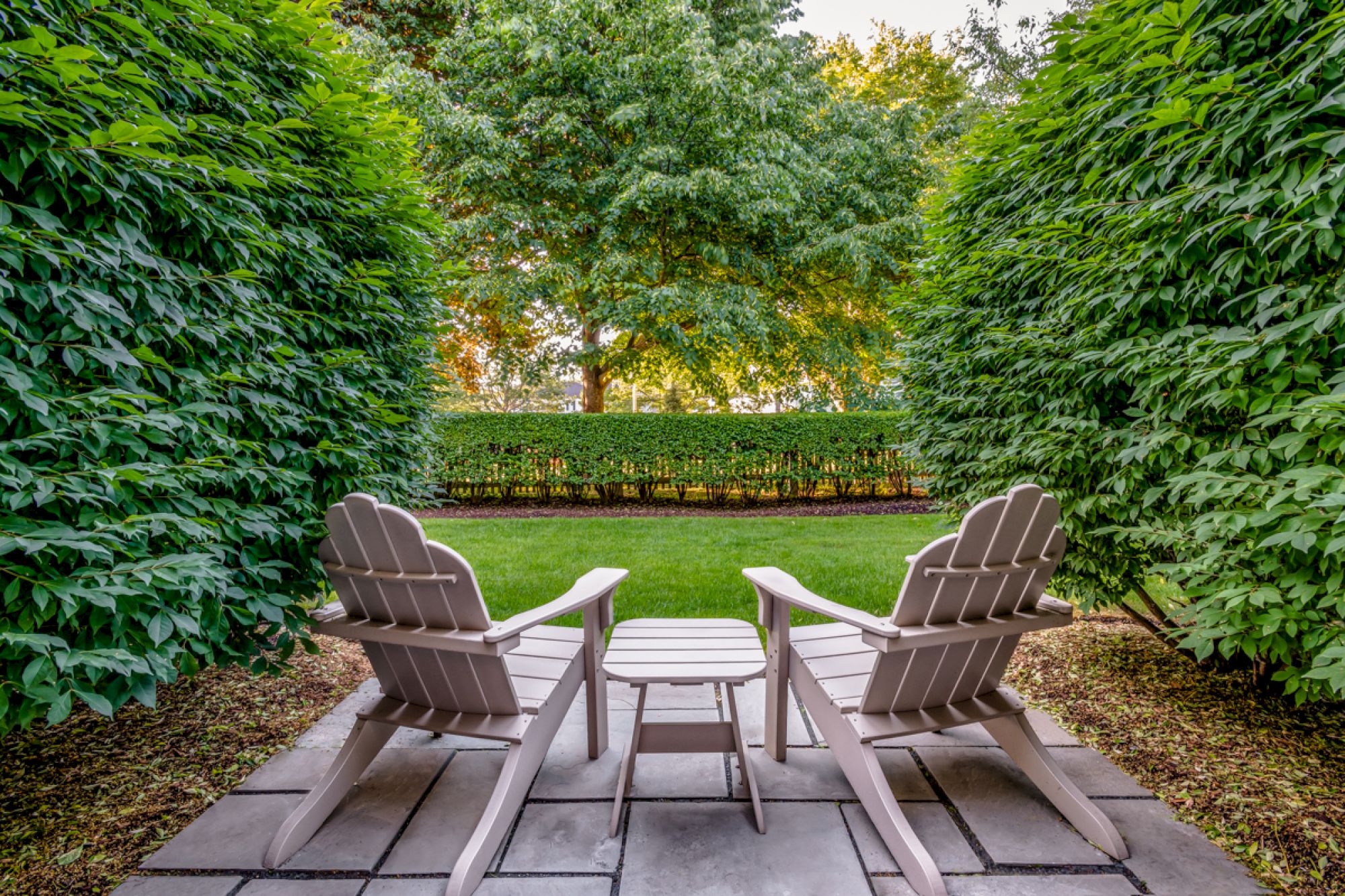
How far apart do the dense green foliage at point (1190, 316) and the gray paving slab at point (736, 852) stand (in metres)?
1.29

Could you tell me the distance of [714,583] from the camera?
14.2 ft

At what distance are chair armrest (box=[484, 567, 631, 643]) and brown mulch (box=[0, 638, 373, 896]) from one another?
3.98 ft

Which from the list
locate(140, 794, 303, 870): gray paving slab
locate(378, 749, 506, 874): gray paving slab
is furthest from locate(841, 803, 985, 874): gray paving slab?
locate(140, 794, 303, 870): gray paving slab

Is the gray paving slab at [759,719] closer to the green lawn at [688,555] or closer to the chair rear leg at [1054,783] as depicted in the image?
the chair rear leg at [1054,783]

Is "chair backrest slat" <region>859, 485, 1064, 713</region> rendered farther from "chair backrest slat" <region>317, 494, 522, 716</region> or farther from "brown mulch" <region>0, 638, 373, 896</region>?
"brown mulch" <region>0, 638, 373, 896</region>

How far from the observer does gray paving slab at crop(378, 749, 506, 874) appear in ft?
5.43

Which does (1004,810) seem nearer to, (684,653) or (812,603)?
(812,603)

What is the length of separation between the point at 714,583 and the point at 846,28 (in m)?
14.5

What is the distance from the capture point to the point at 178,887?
5.10ft

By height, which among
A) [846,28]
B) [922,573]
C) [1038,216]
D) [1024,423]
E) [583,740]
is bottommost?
[583,740]

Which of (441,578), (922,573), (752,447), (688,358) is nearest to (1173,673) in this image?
(922,573)

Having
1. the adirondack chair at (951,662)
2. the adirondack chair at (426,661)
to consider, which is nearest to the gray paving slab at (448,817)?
the adirondack chair at (426,661)

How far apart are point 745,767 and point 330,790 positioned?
1286 millimetres

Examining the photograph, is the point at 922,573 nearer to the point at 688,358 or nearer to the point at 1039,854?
the point at 1039,854
